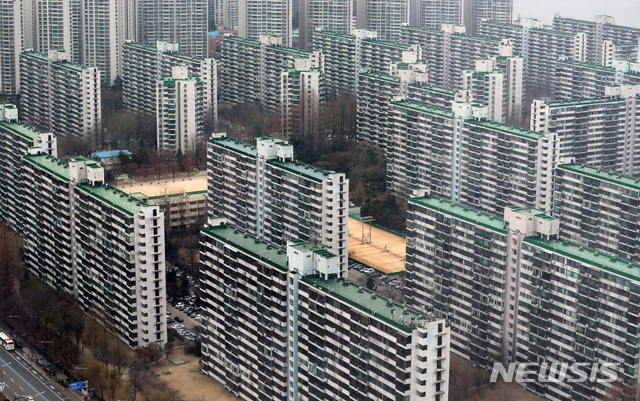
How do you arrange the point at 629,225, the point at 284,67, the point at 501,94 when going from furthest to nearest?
the point at 284,67 < the point at 501,94 < the point at 629,225

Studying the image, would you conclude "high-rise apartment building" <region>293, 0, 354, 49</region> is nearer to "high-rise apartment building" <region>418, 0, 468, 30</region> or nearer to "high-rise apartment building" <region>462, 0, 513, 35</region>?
"high-rise apartment building" <region>418, 0, 468, 30</region>

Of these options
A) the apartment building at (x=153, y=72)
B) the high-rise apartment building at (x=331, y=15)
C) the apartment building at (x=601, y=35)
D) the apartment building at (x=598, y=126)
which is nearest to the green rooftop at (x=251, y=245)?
the apartment building at (x=598, y=126)

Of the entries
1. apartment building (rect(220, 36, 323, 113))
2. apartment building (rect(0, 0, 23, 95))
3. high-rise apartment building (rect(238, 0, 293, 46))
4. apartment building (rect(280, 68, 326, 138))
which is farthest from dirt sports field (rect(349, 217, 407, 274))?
high-rise apartment building (rect(238, 0, 293, 46))

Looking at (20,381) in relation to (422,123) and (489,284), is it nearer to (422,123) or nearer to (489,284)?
(489,284)

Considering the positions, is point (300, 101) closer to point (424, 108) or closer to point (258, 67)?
point (258, 67)

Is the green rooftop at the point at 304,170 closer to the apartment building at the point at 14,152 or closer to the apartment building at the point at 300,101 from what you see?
the apartment building at the point at 14,152

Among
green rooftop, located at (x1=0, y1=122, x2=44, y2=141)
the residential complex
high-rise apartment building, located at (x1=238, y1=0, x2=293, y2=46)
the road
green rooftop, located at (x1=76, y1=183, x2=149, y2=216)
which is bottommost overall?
the road

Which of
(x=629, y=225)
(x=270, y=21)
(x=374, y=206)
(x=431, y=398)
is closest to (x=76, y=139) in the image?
(x=374, y=206)
